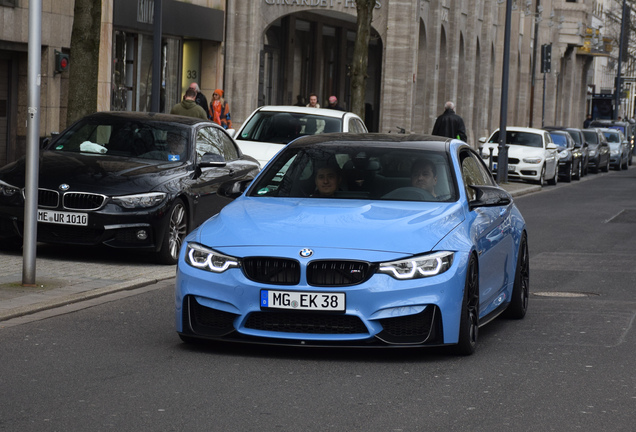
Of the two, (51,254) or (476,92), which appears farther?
(476,92)

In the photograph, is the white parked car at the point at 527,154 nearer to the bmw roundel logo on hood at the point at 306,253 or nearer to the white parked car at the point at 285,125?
the white parked car at the point at 285,125

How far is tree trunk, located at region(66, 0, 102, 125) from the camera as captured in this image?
1562 cm

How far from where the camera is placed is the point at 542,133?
1448 inches

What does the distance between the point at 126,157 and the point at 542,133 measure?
24.4m

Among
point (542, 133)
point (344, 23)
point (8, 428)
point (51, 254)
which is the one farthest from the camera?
point (344, 23)

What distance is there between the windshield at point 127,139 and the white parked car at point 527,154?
21.1 meters

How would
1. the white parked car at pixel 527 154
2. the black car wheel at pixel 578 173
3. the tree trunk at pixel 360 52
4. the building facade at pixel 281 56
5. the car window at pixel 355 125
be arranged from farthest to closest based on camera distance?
the black car wheel at pixel 578 173
the white parked car at pixel 527 154
the tree trunk at pixel 360 52
the building facade at pixel 281 56
the car window at pixel 355 125

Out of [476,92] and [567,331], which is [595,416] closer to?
[567,331]

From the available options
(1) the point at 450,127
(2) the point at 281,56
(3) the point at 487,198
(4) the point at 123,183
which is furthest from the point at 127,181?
(2) the point at 281,56

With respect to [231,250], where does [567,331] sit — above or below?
below

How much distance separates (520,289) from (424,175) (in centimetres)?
150

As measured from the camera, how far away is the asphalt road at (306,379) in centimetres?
629

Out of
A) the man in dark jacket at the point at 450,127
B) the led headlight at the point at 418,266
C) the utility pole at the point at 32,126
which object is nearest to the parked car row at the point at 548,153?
the man in dark jacket at the point at 450,127

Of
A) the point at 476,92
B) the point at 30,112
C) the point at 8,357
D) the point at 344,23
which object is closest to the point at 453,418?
the point at 8,357
